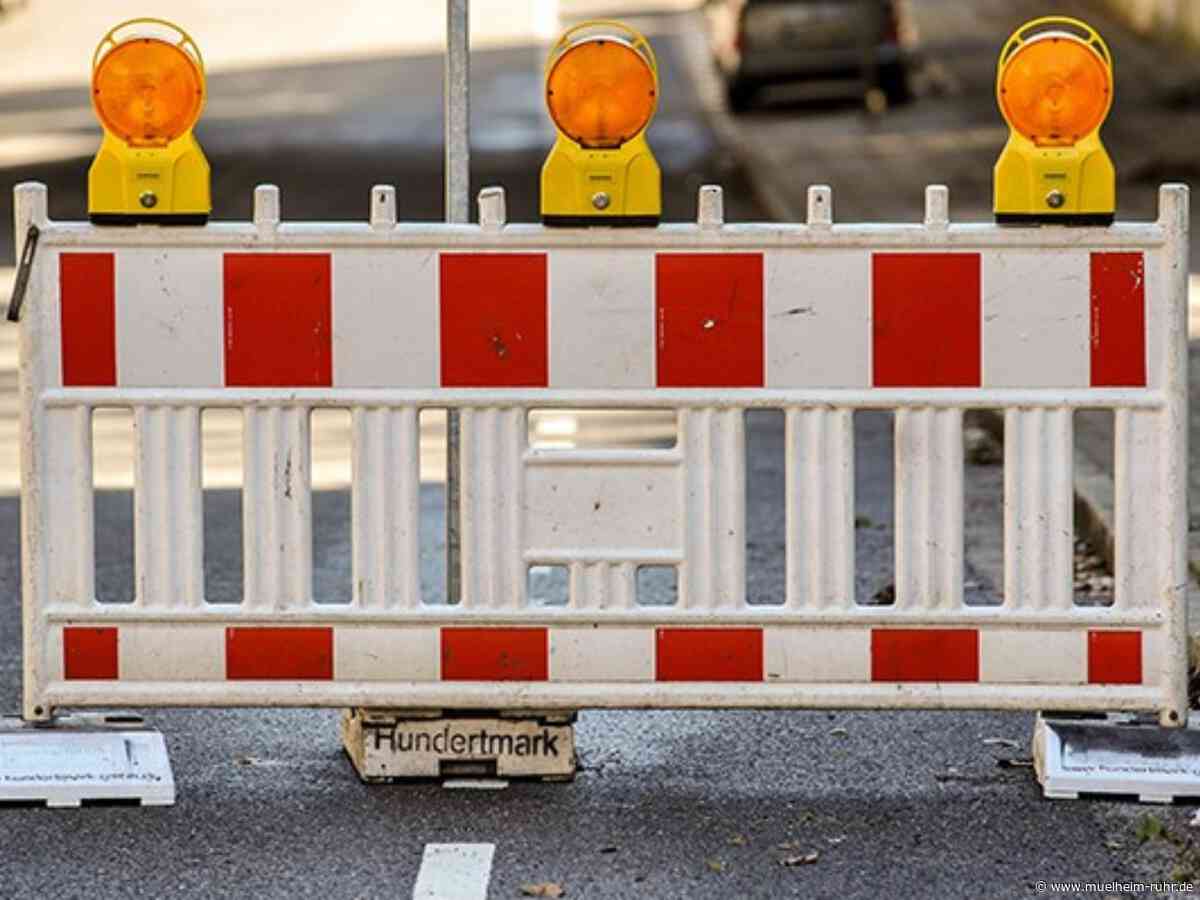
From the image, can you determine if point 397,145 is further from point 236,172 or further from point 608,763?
point 608,763

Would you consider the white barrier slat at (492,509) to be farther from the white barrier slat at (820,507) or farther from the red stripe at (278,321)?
the white barrier slat at (820,507)

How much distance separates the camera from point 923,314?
6.78 meters

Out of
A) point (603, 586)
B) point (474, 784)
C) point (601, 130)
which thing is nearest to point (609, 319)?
point (601, 130)

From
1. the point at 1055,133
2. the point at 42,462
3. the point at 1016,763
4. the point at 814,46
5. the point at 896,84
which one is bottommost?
the point at 1016,763

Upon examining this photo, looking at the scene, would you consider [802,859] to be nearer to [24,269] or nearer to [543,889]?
[543,889]

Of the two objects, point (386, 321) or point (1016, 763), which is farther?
point (1016, 763)

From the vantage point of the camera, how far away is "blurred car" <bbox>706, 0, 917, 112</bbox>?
31.8m

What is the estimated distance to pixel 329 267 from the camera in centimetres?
681

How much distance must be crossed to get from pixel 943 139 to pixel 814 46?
417cm

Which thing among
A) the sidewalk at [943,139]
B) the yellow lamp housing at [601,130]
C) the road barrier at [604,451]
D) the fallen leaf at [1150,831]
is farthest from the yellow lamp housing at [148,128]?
the sidewalk at [943,139]

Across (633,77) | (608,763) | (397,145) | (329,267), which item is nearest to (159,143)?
(329,267)

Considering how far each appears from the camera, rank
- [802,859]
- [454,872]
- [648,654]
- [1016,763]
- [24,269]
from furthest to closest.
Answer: [1016,763] → [648,654] → [24,269] → [802,859] → [454,872]

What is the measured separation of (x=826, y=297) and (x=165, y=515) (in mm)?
1373

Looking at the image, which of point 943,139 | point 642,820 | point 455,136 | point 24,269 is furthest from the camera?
point 943,139
